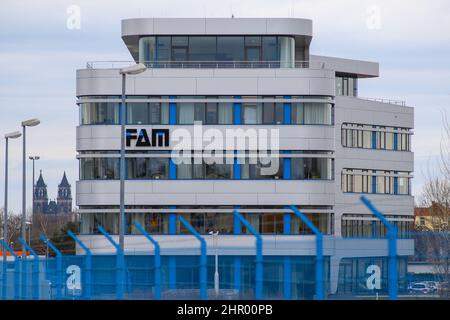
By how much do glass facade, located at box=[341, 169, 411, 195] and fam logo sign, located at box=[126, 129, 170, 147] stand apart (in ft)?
38.1

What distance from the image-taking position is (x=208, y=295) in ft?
73.7

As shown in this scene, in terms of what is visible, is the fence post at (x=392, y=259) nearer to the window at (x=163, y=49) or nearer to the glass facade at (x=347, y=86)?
the window at (x=163, y=49)

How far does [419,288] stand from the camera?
2159 centimetres

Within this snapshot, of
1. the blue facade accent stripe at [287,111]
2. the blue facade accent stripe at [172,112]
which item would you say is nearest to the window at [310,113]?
the blue facade accent stripe at [287,111]

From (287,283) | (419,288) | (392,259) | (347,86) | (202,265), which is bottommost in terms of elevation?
(419,288)

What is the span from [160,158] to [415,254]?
1692 inches

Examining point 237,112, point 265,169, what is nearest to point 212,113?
point 237,112

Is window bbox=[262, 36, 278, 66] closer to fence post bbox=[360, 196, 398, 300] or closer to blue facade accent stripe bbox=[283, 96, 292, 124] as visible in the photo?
blue facade accent stripe bbox=[283, 96, 292, 124]

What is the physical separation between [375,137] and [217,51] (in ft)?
41.4

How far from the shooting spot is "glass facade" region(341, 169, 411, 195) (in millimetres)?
74000

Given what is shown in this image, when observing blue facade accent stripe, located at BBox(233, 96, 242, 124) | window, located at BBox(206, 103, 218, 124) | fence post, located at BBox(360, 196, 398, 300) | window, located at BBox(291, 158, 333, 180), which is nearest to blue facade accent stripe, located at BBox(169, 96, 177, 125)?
window, located at BBox(206, 103, 218, 124)

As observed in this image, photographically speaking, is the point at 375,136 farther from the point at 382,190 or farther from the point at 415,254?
the point at 415,254

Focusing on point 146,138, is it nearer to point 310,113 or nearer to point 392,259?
point 310,113

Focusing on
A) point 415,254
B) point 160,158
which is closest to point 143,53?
point 160,158
